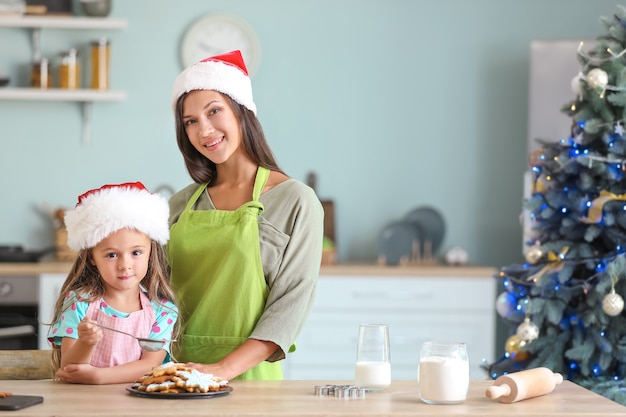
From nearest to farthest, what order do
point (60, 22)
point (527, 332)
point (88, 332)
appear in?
1. point (88, 332)
2. point (527, 332)
3. point (60, 22)

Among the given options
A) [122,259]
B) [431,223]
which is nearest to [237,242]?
[122,259]

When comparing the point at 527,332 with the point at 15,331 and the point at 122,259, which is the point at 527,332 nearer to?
the point at 122,259

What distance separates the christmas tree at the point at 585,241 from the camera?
10.6 ft

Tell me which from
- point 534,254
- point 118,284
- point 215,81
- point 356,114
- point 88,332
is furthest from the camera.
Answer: point 356,114

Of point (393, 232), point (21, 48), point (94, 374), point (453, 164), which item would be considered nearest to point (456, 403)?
point (94, 374)

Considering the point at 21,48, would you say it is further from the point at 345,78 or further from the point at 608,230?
the point at 608,230

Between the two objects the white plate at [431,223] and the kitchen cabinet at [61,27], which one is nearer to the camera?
the kitchen cabinet at [61,27]

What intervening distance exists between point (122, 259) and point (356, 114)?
3114mm

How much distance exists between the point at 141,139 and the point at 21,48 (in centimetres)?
76

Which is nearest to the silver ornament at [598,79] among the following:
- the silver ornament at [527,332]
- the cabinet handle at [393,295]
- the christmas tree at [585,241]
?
the christmas tree at [585,241]

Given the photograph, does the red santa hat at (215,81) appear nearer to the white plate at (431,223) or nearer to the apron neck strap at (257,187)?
the apron neck strap at (257,187)

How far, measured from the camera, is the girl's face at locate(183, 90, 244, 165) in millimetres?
2307

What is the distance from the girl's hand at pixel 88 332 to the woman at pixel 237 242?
1.13ft

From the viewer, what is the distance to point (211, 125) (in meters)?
2.32
